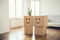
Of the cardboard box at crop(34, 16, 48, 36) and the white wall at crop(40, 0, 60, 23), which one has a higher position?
the white wall at crop(40, 0, 60, 23)

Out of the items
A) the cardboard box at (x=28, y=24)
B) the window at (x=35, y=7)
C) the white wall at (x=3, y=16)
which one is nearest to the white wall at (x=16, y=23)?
the window at (x=35, y=7)

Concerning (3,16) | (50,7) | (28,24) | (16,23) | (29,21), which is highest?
(50,7)

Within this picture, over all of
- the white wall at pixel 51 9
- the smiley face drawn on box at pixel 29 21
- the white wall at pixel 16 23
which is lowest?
the white wall at pixel 16 23

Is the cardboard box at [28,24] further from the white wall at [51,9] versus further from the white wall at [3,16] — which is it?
the white wall at [51,9]

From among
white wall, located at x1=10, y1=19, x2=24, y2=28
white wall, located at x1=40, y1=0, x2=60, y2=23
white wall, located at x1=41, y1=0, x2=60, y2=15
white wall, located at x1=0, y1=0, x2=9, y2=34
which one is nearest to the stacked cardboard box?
white wall, located at x1=0, y1=0, x2=9, y2=34

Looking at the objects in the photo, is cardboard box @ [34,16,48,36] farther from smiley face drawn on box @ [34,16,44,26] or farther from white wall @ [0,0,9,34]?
white wall @ [0,0,9,34]

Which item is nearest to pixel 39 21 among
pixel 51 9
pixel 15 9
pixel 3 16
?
pixel 3 16

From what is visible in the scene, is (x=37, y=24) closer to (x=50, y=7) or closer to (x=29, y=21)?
(x=29, y=21)

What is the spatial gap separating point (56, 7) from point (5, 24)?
378 cm

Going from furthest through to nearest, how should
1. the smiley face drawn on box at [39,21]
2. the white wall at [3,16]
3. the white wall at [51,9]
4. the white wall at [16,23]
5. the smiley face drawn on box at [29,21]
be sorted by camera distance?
the white wall at [51,9]
the white wall at [16,23]
the white wall at [3,16]
the smiley face drawn on box at [29,21]
the smiley face drawn on box at [39,21]

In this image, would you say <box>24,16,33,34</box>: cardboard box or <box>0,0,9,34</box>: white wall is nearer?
<box>24,16,33,34</box>: cardboard box

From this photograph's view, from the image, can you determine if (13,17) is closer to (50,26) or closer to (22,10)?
(22,10)

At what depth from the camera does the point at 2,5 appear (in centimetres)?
522

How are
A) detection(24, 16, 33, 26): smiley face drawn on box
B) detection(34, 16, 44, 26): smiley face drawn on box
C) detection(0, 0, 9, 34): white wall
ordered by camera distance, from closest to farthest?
1. detection(34, 16, 44, 26): smiley face drawn on box
2. detection(24, 16, 33, 26): smiley face drawn on box
3. detection(0, 0, 9, 34): white wall
